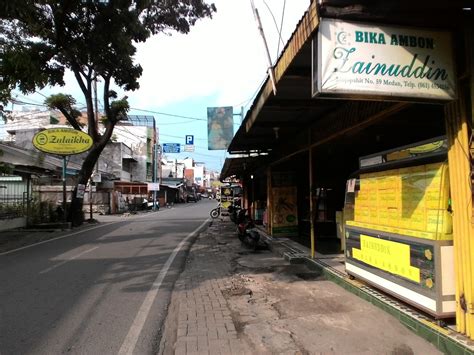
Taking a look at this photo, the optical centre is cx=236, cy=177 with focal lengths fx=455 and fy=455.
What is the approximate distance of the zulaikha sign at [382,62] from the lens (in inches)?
174

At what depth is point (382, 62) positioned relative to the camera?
14.8 ft

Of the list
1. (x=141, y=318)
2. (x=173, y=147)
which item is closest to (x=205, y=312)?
(x=141, y=318)

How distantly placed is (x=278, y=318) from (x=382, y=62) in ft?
11.6

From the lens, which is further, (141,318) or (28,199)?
(28,199)

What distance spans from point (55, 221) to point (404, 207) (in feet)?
68.7

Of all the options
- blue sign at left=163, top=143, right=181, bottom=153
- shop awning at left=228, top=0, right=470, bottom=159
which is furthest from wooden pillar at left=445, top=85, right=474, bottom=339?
blue sign at left=163, top=143, right=181, bottom=153

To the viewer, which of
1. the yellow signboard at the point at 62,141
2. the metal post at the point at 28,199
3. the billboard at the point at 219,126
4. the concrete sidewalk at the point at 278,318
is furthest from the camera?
the billboard at the point at 219,126

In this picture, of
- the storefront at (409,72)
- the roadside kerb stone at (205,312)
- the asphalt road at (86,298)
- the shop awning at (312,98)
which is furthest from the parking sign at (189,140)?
the storefront at (409,72)

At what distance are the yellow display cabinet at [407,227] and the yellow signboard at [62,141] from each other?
18.3 metres

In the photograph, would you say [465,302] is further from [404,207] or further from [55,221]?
[55,221]

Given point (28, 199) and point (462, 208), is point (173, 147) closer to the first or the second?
point (28, 199)

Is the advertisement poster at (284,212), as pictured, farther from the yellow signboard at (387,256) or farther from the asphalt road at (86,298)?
the yellow signboard at (387,256)

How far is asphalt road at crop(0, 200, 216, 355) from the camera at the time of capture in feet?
17.5

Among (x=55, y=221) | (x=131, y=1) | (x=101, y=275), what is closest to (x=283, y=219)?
(x=101, y=275)
